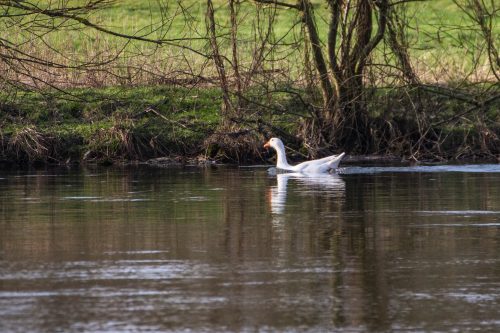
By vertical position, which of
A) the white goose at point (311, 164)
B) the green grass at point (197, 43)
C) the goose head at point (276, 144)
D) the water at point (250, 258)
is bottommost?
the water at point (250, 258)

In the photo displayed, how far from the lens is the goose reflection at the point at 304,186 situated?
14.5 m

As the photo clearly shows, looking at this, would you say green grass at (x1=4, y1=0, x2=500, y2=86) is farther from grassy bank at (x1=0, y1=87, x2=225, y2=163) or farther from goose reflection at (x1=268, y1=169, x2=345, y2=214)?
goose reflection at (x1=268, y1=169, x2=345, y2=214)

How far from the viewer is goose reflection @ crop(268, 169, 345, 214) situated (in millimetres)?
14484

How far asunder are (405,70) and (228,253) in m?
11.7

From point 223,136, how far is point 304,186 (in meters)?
4.81

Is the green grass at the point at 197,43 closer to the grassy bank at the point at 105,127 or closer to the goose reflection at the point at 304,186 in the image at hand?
the grassy bank at the point at 105,127

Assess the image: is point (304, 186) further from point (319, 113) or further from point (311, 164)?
point (319, 113)

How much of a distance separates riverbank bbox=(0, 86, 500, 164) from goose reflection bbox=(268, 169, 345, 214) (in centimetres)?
226

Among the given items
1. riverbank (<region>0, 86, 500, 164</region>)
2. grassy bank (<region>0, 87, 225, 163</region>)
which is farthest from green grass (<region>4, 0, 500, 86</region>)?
riverbank (<region>0, 86, 500, 164</region>)

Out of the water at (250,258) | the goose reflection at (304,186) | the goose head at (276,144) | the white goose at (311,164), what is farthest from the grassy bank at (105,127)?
the water at (250,258)

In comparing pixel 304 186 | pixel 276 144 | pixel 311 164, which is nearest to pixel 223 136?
pixel 276 144

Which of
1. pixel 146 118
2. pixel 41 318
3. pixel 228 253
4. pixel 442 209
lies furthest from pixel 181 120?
pixel 41 318

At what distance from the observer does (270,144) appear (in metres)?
20.8

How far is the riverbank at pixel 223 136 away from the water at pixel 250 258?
204 inches
